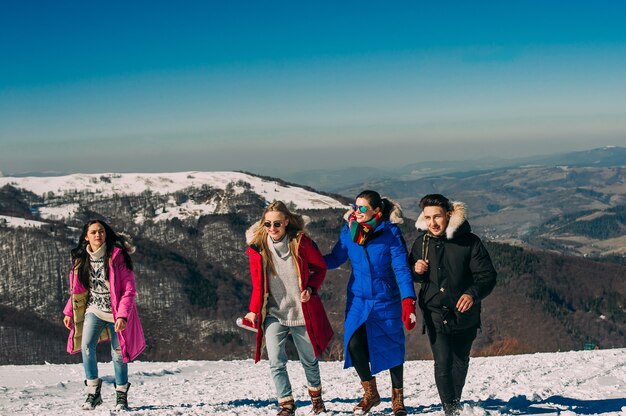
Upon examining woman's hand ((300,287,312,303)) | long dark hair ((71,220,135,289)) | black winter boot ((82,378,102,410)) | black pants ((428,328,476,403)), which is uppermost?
long dark hair ((71,220,135,289))

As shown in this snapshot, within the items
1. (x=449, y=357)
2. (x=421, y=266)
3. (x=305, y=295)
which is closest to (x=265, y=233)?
(x=305, y=295)

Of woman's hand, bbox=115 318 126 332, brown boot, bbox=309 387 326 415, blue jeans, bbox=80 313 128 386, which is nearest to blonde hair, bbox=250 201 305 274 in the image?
brown boot, bbox=309 387 326 415

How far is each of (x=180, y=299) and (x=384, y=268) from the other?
198 metres

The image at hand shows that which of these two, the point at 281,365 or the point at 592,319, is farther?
the point at 592,319

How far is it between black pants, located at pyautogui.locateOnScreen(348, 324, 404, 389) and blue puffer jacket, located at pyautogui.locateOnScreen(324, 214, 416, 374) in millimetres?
73

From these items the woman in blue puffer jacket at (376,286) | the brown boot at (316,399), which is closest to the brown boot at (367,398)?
the woman in blue puffer jacket at (376,286)

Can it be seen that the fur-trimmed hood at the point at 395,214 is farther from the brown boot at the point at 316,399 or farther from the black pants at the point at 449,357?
the brown boot at the point at 316,399

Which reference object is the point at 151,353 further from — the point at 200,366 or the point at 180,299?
the point at 200,366

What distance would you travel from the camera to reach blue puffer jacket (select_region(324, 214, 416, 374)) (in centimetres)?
761

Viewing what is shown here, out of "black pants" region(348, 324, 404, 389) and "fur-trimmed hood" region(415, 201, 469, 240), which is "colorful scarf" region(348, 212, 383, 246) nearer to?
"fur-trimmed hood" region(415, 201, 469, 240)

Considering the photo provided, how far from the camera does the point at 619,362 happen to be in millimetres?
13750

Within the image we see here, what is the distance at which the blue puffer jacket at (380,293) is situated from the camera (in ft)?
25.0

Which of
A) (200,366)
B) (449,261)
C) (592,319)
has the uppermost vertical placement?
(449,261)

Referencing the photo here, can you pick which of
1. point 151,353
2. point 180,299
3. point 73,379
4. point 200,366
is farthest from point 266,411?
point 180,299
